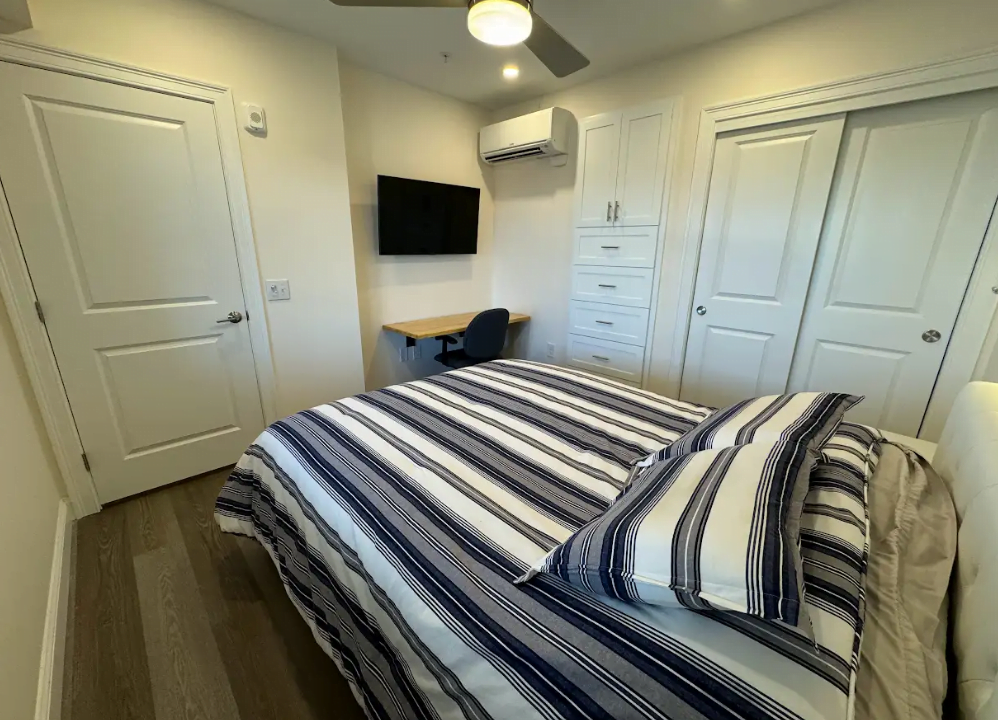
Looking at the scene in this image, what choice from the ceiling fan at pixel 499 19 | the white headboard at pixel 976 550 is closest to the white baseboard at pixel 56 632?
the white headboard at pixel 976 550

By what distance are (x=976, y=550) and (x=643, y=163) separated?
98.9 inches

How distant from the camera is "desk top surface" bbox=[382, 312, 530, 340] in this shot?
9.48ft

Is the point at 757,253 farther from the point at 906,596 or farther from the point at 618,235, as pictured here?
the point at 906,596

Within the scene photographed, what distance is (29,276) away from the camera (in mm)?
1672

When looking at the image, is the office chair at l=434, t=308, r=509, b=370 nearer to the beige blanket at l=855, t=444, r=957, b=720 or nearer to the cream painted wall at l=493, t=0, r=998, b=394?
the cream painted wall at l=493, t=0, r=998, b=394

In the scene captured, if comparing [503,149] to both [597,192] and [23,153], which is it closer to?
[597,192]

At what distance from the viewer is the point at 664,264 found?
2.65m

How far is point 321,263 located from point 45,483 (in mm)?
1642

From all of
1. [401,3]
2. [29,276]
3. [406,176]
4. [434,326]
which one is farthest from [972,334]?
[29,276]

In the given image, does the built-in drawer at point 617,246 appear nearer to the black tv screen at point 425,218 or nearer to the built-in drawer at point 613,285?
the built-in drawer at point 613,285

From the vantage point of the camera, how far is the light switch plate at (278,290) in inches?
91.0

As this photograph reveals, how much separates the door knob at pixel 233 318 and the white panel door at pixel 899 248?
3.27 m

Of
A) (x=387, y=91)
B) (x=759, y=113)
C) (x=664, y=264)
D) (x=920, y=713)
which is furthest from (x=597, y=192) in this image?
(x=920, y=713)

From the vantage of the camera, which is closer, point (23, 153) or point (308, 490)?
point (308, 490)
